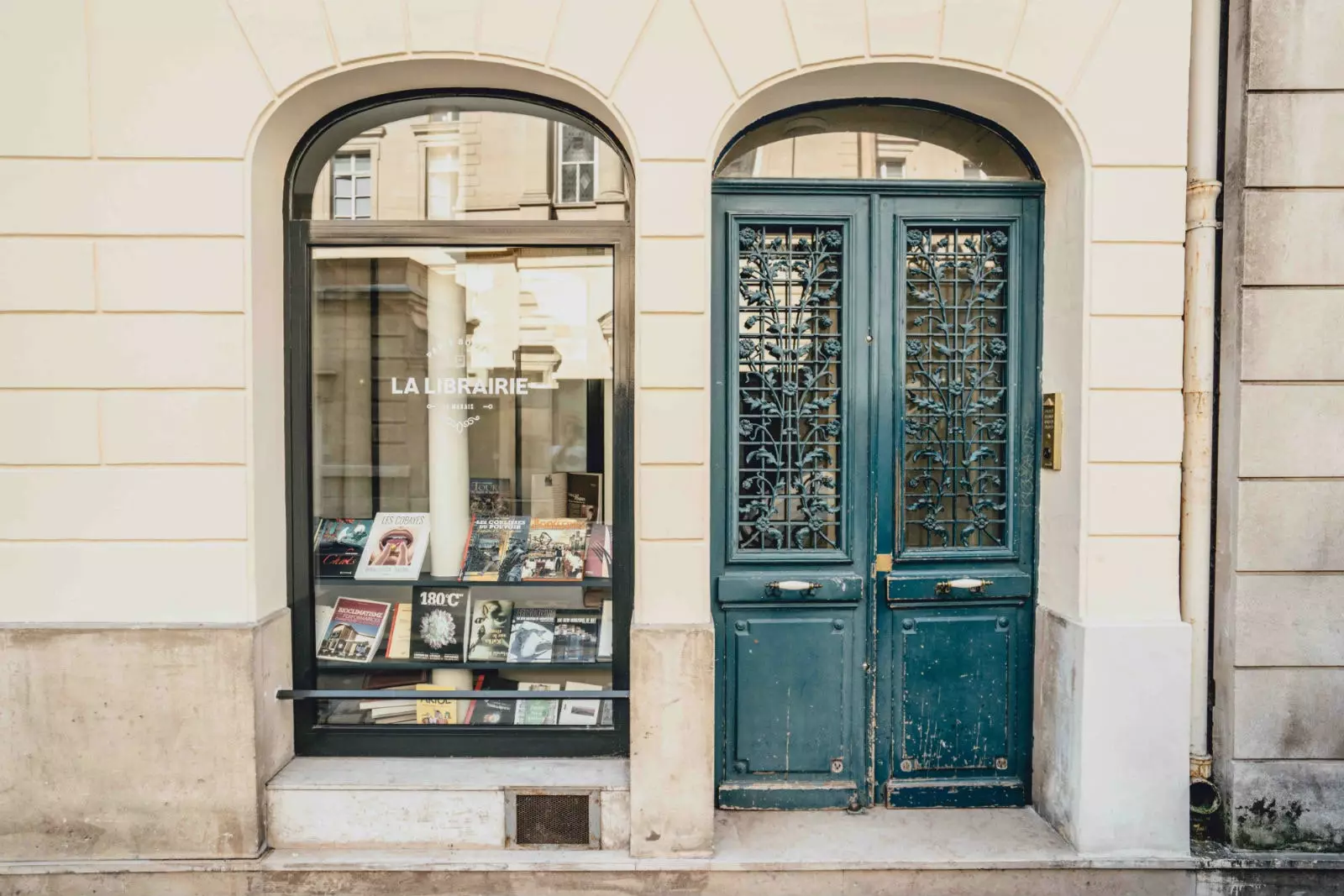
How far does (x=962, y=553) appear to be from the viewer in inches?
176

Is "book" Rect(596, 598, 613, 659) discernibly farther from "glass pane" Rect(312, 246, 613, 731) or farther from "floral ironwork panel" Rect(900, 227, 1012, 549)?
"floral ironwork panel" Rect(900, 227, 1012, 549)

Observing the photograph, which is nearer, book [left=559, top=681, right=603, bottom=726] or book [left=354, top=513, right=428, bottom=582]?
book [left=559, top=681, right=603, bottom=726]

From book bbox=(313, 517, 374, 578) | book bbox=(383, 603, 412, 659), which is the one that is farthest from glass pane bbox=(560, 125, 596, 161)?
book bbox=(383, 603, 412, 659)

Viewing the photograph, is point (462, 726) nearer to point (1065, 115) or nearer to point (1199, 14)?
point (1065, 115)

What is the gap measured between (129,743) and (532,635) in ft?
7.10

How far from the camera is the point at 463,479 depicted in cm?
466

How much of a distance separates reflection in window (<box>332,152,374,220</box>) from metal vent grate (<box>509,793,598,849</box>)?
11.5ft

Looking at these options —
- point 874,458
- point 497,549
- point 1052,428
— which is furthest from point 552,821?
point 1052,428

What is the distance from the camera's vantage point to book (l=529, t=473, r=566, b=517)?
4625mm

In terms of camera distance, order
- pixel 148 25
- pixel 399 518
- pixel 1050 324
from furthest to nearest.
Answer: pixel 399 518 < pixel 1050 324 < pixel 148 25

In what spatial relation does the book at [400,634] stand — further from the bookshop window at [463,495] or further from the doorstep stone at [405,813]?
the doorstep stone at [405,813]

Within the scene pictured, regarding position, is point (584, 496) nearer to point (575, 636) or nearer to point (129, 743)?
point (575, 636)

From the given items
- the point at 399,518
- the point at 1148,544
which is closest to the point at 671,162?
the point at 399,518

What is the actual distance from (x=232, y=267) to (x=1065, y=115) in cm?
456
